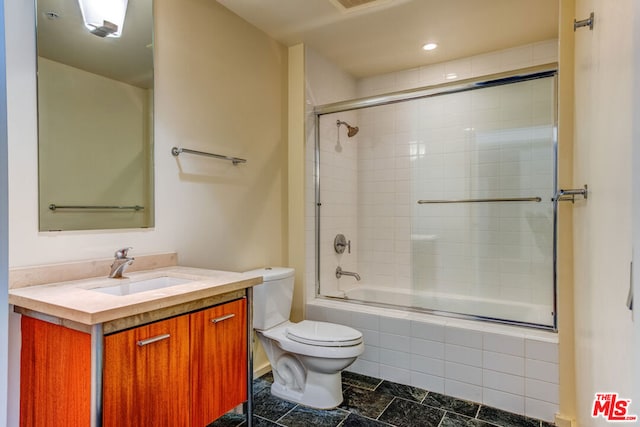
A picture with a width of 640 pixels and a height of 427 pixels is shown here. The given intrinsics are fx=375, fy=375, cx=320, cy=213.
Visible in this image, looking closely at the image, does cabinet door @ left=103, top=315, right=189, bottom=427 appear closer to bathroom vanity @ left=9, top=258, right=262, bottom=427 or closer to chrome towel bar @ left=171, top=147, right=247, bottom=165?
bathroom vanity @ left=9, top=258, right=262, bottom=427

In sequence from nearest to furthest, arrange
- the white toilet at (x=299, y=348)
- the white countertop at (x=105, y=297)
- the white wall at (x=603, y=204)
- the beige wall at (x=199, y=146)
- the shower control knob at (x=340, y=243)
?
the white wall at (x=603, y=204) < the white countertop at (x=105, y=297) < the beige wall at (x=199, y=146) < the white toilet at (x=299, y=348) < the shower control knob at (x=340, y=243)

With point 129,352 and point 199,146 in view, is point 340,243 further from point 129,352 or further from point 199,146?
point 129,352

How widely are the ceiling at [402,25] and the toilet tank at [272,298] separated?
1645mm

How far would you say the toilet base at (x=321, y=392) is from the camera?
2117 mm

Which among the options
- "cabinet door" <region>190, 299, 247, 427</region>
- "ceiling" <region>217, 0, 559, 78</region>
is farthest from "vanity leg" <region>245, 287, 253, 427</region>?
"ceiling" <region>217, 0, 559, 78</region>

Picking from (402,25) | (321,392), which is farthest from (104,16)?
(321,392)

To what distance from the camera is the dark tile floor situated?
6.39 feet

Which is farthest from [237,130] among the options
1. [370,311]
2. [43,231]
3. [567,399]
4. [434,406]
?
[567,399]

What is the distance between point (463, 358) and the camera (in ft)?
7.20

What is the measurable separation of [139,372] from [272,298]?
1097 millimetres

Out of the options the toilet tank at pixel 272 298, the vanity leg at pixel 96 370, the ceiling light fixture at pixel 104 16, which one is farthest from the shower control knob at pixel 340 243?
the vanity leg at pixel 96 370

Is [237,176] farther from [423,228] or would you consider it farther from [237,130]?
[423,228]

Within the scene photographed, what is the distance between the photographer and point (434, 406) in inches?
83.1

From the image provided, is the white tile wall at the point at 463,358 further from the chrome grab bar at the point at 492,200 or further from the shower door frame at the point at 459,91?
the chrome grab bar at the point at 492,200
